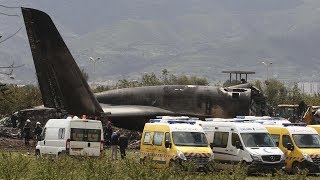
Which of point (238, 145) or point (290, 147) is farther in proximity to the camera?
point (290, 147)

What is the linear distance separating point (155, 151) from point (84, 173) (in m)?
15.7

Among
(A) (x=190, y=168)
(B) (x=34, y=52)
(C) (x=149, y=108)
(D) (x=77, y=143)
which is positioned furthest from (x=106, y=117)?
(A) (x=190, y=168)

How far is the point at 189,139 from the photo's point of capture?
33375 mm

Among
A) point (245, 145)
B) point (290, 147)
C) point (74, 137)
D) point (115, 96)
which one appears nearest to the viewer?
point (245, 145)

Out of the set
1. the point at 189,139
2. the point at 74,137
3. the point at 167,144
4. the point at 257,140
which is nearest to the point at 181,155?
the point at 167,144

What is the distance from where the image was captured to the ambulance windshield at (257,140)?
110ft

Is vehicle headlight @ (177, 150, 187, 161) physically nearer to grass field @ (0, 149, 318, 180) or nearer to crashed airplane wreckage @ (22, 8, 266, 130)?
grass field @ (0, 149, 318, 180)

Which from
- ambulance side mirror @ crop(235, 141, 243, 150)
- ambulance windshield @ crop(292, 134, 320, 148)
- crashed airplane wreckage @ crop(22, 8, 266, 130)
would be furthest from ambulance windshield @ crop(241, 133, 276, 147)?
crashed airplane wreckage @ crop(22, 8, 266, 130)

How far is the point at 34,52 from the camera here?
5119 centimetres

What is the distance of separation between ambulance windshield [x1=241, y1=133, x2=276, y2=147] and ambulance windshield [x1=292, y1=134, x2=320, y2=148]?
1.44m

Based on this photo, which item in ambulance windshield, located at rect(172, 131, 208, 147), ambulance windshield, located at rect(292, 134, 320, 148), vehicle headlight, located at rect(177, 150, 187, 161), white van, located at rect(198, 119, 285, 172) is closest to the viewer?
vehicle headlight, located at rect(177, 150, 187, 161)

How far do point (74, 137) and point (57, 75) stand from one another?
15.8 metres

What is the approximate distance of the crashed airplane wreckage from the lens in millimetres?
50938

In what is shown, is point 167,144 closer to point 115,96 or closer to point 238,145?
point 238,145
